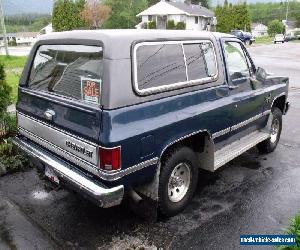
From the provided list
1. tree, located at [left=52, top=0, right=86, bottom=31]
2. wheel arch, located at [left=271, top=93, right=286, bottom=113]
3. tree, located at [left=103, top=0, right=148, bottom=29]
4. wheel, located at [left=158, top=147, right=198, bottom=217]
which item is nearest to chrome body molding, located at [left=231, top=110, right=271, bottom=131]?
wheel arch, located at [left=271, top=93, right=286, bottom=113]

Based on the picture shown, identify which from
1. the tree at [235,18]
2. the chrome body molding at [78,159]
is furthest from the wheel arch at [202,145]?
the tree at [235,18]

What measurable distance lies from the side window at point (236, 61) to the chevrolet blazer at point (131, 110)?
33 millimetres

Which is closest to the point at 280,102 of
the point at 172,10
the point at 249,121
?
the point at 249,121

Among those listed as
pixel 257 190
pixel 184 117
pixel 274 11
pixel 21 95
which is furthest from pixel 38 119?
pixel 274 11

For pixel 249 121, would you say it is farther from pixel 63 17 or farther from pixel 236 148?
pixel 63 17

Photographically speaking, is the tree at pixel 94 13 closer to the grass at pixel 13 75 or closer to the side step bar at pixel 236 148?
the grass at pixel 13 75

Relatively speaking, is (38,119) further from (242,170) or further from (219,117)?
(242,170)

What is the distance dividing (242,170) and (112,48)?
3321mm

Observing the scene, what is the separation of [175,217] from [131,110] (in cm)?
162

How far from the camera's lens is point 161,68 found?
13.5 ft

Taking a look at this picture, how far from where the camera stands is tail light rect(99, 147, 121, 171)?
137 inches

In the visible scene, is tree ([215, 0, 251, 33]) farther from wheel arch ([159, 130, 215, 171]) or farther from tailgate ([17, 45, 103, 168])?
tailgate ([17, 45, 103, 168])

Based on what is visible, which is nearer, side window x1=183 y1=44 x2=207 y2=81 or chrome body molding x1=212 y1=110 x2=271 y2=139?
side window x1=183 y1=44 x2=207 y2=81

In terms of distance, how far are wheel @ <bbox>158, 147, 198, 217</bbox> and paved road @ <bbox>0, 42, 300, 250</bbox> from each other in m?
0.17
